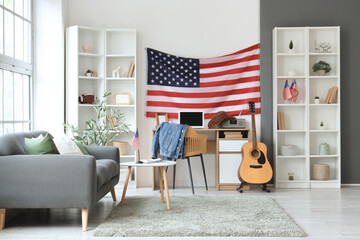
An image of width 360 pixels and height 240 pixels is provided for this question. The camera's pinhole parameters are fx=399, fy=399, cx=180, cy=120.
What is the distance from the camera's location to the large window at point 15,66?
14.0 ft

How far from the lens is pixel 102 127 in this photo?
18.4ft

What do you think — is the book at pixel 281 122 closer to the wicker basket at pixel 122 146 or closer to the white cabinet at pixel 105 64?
the white cabinet at pixel 105 64

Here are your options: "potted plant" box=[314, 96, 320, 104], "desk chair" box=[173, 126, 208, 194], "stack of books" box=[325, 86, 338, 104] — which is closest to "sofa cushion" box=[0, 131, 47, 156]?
"desk chair" box=[173, 126, 208, 194]

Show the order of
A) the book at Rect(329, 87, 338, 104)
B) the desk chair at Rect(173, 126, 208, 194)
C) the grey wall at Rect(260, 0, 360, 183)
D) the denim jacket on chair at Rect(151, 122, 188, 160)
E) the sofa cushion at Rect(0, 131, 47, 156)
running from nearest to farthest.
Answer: the sofa cushion at Rect(0, 131, 47, 156) → the denim jacket on chair at Rect(151, 122, 188, 160) → the desk chair at Rect(173, 126, 208, 194) → the book at Rect(329, 87, 338, 104) → the grey wall at Rect(260, 0, 360, 183)

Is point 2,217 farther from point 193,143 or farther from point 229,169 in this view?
point 229,169

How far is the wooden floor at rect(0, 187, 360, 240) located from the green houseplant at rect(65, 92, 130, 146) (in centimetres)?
80

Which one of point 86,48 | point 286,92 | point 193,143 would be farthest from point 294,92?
point 86,48

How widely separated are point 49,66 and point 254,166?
9.75 ft

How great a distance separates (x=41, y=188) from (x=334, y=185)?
393 cm

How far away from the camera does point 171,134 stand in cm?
500

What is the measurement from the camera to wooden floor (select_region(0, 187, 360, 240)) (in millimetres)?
3146

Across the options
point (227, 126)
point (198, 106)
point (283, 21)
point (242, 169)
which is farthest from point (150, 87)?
point (283, 21)

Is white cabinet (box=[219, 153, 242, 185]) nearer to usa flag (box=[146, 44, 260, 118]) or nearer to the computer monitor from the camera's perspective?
the computer monitor

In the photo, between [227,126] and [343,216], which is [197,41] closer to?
[227,126]
